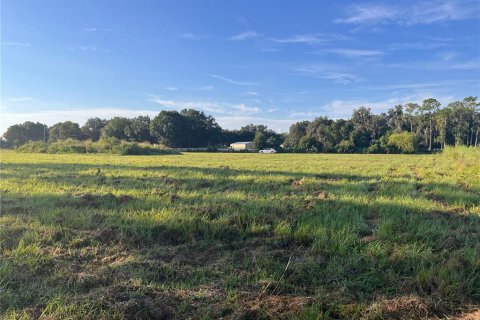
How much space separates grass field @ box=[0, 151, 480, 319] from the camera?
278cm

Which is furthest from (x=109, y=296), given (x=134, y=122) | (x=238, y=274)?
(x=134, y=122)

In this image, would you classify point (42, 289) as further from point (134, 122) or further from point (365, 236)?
point (134, 122)

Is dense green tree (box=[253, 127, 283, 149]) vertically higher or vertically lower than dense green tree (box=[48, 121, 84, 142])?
lower

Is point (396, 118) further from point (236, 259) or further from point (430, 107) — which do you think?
point (236, 259)

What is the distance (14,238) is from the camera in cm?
421

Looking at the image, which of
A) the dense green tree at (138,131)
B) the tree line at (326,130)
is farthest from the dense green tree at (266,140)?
the dense green tree at (138,131)

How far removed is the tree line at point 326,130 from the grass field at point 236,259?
66731 millimetres

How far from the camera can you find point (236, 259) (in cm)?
375

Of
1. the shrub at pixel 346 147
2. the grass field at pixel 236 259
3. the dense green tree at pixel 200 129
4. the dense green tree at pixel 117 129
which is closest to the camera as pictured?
the grass field at pixel 236 259

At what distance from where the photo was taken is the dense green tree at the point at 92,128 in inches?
3647

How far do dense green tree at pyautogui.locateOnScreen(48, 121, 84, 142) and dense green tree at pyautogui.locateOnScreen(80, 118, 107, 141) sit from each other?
241cm

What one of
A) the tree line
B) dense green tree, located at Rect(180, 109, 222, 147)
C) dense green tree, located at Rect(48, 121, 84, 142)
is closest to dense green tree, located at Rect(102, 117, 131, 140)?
the tree line

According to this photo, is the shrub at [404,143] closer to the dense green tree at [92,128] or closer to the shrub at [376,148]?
the shrub at [376,148]

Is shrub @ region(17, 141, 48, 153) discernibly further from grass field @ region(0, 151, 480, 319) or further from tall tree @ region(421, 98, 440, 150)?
tall tree @ region(421, 98, 440, 150)
